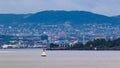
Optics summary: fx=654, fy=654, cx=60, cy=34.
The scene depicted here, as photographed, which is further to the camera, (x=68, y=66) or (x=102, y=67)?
(x=68, y=66)

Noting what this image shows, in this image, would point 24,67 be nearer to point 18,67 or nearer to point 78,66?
point 18,67

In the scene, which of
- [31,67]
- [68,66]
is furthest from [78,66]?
[31,67]

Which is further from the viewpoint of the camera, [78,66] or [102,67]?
[78,66]

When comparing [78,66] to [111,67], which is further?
[78,66]

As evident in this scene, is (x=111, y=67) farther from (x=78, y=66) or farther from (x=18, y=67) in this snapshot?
(x=18, y=67)

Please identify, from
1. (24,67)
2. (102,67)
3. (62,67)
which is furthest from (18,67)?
(102,67)

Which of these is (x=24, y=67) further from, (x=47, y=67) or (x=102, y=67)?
Answer: (x=102, y=67)

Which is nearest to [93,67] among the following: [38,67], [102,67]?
[102,67]
